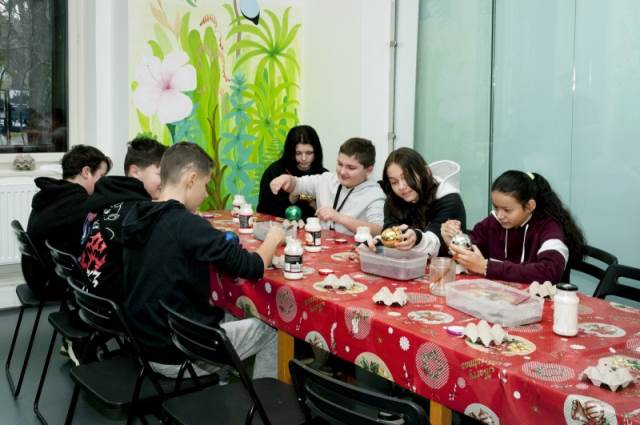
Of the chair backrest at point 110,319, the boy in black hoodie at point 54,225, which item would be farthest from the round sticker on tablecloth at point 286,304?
the boy in black hoodie at point 54,225

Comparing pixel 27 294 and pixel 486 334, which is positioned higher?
pixel 486 334

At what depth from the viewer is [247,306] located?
245cm

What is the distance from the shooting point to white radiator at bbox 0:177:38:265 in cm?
420

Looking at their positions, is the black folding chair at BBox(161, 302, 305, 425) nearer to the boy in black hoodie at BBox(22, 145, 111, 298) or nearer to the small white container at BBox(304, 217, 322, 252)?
the small white container at BBox(304, 217, 322, 252)

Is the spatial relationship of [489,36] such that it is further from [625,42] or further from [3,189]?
[3,189]

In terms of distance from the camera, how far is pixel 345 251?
9.51 feet

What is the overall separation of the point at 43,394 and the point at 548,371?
2.47 meters

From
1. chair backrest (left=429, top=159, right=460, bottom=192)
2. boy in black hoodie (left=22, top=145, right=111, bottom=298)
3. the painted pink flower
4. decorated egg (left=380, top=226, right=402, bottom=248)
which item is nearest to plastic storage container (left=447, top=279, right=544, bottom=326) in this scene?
decorated egg (left=380, top=226, right=402, bottom=248)

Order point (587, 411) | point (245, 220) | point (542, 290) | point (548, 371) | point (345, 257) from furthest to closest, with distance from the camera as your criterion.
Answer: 1. point (245, 220)
2. point (345, 257)
3. point (542, 290)
4. point (548, 371)
5. point (587, 411)

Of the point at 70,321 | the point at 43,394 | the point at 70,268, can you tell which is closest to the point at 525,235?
the point at 70,268

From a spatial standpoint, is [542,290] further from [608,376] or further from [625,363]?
[608,376]

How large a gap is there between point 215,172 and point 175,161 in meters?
2.51

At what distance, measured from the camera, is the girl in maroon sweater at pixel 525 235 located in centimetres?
238

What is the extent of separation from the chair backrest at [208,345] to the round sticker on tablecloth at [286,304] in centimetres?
34
